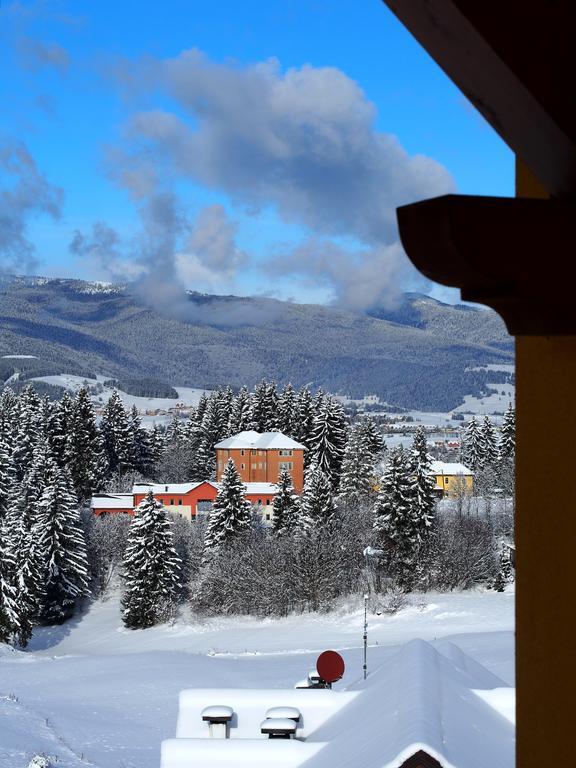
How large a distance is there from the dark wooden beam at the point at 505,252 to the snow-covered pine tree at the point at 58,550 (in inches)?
2019

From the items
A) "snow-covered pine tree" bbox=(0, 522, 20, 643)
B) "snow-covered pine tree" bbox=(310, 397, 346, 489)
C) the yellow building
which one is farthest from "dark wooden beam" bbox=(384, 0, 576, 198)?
the yellow building

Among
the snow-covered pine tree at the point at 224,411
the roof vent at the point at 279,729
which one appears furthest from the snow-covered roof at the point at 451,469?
the roof vent at the point at 279,729

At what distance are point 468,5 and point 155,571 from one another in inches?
1982

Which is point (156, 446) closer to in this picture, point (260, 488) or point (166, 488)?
point (166, 488)

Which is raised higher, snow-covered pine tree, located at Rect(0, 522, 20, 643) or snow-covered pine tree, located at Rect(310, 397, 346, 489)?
snow-covered pine tree, located at Rect(310, 397, 346, 489)

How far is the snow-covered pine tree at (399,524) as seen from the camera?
164ft

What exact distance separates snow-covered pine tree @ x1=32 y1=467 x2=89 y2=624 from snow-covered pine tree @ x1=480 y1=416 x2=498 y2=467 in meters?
39.1

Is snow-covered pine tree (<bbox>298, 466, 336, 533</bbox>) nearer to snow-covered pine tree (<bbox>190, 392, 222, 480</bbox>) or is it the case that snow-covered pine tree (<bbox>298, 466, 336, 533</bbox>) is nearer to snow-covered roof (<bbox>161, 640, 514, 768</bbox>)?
snow-covered pine tree (<bbox>190, 392, 222, 480</bbox>)

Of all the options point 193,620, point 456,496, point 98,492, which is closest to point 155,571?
point 193,620

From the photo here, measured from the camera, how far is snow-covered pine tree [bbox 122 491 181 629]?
49250 millimetres

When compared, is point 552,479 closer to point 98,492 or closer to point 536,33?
point 536,33

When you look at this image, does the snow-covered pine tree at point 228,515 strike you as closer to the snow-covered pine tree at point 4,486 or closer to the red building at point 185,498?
the red building at point 185,498

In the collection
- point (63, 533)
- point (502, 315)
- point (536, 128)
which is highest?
point (536, 128)

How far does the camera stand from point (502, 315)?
1085 millimetres
